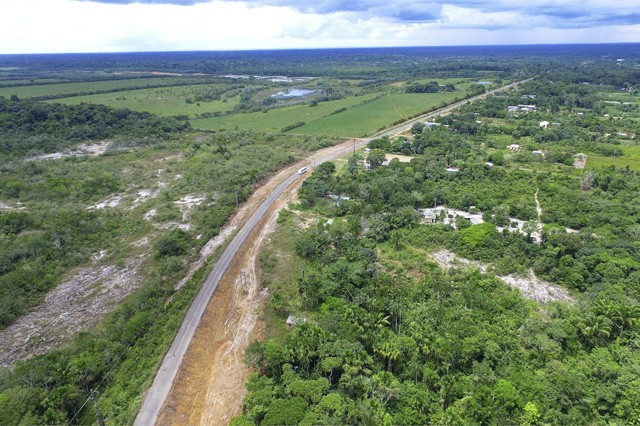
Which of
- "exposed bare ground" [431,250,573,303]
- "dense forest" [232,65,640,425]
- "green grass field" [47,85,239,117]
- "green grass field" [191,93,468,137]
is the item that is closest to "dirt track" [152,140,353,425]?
"dense forest" [232,65,640,425]

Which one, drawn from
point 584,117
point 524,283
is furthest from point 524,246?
point 584,117

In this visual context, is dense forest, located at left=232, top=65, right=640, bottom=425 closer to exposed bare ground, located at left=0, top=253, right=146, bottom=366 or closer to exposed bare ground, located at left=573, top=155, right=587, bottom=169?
exposed bare ground, located at left=573, top=155, right=587, bottom=169

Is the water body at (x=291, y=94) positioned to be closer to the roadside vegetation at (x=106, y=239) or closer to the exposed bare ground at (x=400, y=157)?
the roadside vegetation at (x=106, y=239)

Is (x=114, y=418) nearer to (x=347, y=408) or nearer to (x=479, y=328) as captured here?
(x=347, y=408)

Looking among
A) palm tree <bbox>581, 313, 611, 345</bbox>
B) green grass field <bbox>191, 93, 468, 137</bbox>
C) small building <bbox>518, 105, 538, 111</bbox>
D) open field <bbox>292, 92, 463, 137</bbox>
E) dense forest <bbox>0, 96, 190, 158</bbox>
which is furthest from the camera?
small building <bbox>518, 105, 538, 111</bbox>

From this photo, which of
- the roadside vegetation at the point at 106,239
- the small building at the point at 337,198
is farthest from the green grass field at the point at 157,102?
the small building at the point at 337,198

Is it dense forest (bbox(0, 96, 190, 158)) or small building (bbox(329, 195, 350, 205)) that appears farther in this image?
dense forest (bbox(0, 96, 190, 158))
